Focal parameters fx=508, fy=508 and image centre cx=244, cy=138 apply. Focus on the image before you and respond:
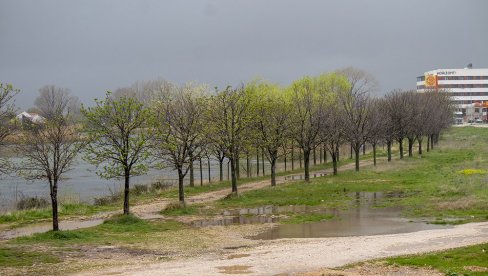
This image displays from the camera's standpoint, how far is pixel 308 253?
2033cm

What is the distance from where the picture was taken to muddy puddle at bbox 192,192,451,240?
86.2 feet

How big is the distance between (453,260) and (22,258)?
1644cm

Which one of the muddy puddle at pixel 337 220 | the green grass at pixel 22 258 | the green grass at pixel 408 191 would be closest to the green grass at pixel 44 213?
the green grass at pixel 408 191

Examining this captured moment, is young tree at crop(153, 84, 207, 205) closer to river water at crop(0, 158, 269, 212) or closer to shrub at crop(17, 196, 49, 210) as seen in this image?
river water at crop(0, 158, 269, 212)

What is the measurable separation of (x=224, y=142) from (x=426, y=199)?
51.7 feet

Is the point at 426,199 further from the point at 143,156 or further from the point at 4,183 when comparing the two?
the point at 4,183

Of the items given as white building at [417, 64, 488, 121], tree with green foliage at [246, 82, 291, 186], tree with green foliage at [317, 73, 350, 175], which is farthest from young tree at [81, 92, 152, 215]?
white building at [417, 64, 488, 121]

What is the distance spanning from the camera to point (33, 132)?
27.8m

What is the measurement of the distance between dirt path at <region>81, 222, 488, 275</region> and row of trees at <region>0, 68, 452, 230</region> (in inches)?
402

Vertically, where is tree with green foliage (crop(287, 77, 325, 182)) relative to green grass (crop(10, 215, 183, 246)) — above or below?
above

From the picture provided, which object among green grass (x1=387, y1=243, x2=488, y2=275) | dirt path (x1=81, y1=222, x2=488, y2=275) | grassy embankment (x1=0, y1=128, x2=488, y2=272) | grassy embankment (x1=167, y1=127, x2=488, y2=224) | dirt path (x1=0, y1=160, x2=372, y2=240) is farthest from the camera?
grassy embankment (x1=167, y1=127, x2=488, y2=224)

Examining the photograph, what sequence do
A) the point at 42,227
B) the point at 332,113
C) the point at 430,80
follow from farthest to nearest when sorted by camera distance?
the point at 430,80 → the point at 332,113 → the point at 42,227

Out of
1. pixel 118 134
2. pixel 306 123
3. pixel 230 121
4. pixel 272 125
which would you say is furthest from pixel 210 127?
pixel 306 123

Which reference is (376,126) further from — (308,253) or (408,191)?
(308,253)
